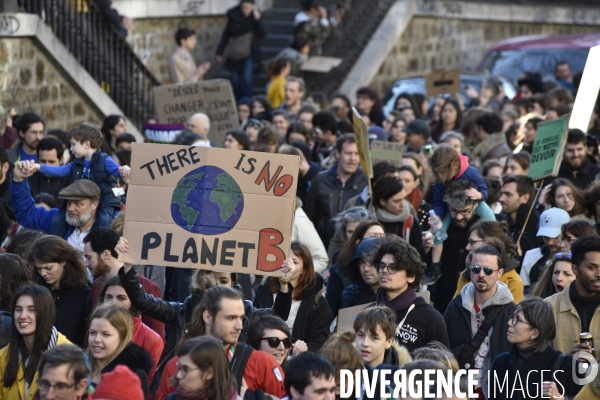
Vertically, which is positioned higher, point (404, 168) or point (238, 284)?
point (404, 168)

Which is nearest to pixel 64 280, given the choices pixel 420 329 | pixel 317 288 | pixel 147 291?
pixel 147 291

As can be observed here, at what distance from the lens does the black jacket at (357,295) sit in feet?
26.2

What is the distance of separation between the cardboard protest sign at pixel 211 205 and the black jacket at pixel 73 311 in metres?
0.54

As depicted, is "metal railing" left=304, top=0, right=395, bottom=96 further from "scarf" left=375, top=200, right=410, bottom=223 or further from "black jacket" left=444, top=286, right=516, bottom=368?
"black jacket" left=444, top=286, right=516, bottom=368

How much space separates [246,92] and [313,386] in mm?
15076

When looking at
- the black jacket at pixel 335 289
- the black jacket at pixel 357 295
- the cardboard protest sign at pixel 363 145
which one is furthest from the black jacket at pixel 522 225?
the black jacket at pixel 357 295

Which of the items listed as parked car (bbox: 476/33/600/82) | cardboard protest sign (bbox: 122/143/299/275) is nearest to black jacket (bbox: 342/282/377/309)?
cardboard protest sign (bbox: 122/143/299/275)

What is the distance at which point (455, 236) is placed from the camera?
372 inches

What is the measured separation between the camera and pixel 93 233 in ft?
25.1

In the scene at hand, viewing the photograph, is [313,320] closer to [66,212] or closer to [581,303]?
[581,303]

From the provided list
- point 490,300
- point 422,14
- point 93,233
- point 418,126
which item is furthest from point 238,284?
point 422,14

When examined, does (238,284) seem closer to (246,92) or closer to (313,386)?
(313,386)

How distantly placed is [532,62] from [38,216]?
14345 millimetres

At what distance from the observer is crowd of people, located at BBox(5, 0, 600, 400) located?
6.14 metres
